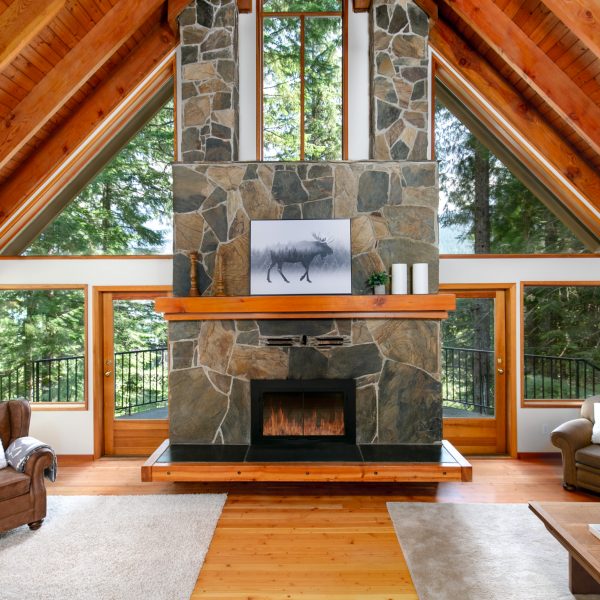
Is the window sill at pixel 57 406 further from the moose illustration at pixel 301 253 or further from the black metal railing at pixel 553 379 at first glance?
the black metal railing at pixel 553 379

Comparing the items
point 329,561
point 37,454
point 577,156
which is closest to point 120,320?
point 37,454

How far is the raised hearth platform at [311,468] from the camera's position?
3.79 meters

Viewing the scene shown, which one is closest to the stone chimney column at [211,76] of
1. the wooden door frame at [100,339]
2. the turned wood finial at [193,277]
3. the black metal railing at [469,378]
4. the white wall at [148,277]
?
the turned wood finial at [193,277]

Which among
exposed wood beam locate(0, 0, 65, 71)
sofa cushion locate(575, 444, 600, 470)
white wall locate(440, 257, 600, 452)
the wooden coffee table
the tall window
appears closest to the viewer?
the wooden coffee table

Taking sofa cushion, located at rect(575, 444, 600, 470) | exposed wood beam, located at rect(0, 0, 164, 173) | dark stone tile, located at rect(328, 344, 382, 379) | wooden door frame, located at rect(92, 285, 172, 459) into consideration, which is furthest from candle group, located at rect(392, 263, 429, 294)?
exposed wood beam, located at rect(0, 0, 164, 173)

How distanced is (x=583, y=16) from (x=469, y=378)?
3.53 metres

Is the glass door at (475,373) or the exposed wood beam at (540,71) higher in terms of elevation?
the exposed wood beam at (540,71)

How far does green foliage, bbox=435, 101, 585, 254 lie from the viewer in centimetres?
499

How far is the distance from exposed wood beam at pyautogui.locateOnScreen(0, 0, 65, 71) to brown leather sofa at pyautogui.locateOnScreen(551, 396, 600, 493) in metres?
5.33

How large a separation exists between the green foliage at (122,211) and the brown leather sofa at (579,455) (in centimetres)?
454

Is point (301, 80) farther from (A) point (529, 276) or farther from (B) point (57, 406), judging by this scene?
(B) point (57, 406)

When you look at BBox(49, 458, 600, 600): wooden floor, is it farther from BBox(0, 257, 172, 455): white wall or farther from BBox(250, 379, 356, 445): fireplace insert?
BBox(250, 379, 356, 445): fireplace insert

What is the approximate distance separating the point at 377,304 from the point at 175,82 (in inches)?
124

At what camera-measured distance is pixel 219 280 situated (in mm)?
4387
